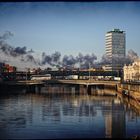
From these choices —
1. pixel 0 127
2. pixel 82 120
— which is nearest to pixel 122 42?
pixel 82 120

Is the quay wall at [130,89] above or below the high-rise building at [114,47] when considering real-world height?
below

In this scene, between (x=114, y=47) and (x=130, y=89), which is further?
(x=130, y=89)

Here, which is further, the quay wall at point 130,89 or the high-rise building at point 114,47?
the quay wall at point 130,89

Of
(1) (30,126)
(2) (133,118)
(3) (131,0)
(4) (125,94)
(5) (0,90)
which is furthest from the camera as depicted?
(5) (0,90)

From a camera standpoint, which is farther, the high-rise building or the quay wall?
the quay wall

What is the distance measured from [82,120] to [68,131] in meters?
1.36

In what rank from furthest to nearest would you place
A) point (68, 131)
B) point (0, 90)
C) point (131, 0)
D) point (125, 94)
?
1. point (0, 90)
2. point (125, 94)
3. point (68, 131)
4. point (131, 0)

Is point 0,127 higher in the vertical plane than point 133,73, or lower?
lower

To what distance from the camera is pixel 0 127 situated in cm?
571

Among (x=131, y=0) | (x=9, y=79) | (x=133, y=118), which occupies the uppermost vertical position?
(x=131, y=0)

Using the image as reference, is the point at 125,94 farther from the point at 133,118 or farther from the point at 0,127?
the point at 0,127

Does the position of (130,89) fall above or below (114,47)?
below

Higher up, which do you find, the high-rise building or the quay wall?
the high-rise building

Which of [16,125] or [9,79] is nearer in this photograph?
[16,125]
